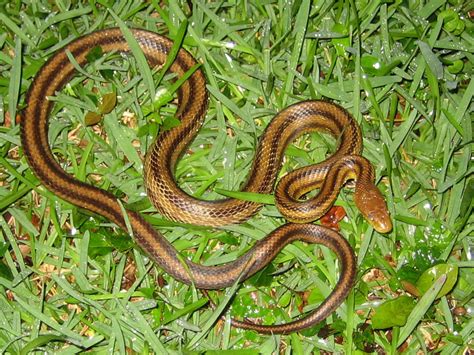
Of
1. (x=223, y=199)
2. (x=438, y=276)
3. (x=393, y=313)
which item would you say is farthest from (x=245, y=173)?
(x=438, y=276)

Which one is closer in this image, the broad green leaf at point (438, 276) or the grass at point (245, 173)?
the broad green leaf at point (438, 276)

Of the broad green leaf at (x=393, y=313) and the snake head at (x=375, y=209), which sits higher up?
the snake head at (x=375, y=209)

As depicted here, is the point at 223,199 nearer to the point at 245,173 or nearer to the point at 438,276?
the point at 245,173

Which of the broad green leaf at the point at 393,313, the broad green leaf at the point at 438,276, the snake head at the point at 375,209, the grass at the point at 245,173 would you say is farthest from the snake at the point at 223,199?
Result: the broad green leaf at the point at 438,276

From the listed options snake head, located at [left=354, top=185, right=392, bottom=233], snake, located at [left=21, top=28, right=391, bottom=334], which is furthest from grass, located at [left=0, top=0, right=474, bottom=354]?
snake head, located at [left=354, top=185, right=392, bottom=233]

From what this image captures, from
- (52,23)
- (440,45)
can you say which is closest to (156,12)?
(52,23)

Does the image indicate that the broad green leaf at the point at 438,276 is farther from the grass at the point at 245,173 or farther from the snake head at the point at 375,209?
the snake head at the point at 375,209

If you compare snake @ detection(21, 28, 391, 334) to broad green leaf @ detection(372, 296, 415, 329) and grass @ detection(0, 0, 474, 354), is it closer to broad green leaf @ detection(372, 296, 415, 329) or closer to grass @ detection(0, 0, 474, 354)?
grass @ detection(0, 0, 474, 354)
